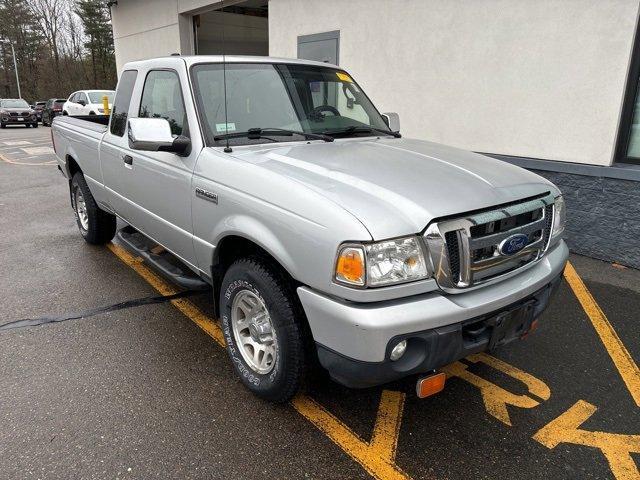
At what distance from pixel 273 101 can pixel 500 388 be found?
2456mm

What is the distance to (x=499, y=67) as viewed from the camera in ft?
20.3

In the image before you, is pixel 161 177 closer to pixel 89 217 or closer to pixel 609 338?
pixel 89 217

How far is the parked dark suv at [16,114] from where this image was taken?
28.2 meters

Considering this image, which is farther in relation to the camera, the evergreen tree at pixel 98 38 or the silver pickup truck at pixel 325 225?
the evergreen tree at pixel 98 38

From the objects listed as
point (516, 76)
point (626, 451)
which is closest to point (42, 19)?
point (516, 76)

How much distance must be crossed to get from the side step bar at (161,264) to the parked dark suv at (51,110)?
26.1 m

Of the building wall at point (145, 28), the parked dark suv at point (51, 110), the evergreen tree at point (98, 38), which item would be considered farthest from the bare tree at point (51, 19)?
the building wall at point (145, 28)

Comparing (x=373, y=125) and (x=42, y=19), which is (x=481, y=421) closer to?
(x=373, y=125)

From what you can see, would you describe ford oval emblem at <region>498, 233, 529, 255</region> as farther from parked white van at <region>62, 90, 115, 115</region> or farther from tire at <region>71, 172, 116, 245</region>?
parked white van at <region>62, 90, 115, 115</region>

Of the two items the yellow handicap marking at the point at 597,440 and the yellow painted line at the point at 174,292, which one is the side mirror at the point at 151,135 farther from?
the yellow handicap marking at the point at 597,440

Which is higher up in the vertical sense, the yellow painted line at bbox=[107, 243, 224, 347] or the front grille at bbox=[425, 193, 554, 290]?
the front grille at bbox=[425, 193, 554, 290]

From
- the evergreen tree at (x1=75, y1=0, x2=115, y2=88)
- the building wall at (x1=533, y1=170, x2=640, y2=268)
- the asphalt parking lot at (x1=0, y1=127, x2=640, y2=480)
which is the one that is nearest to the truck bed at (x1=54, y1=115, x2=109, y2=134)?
the asphalt parking lot at (x1=0, y1=127, x2=640, y2=480)

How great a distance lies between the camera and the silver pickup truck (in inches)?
85.7

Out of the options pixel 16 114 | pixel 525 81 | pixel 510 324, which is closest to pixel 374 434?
pixel 510 324
